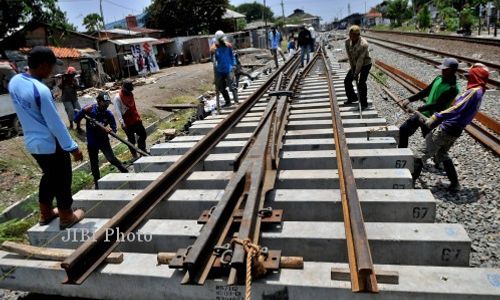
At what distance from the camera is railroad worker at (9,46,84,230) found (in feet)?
11.3

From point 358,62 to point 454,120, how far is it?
311 centimetres

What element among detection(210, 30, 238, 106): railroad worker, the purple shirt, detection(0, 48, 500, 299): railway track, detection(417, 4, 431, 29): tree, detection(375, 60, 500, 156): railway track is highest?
detection(417, 4, 431, 29): tree

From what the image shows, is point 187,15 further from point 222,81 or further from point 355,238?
point 355,238

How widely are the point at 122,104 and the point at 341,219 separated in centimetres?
487

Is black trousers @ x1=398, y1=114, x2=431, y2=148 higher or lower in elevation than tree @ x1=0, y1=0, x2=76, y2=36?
lower

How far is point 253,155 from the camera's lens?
442 cm

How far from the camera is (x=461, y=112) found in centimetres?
464

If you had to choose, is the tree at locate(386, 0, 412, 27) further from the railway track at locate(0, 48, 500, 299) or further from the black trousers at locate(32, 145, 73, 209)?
the black trousers at locate(32, 145, 73, 209)

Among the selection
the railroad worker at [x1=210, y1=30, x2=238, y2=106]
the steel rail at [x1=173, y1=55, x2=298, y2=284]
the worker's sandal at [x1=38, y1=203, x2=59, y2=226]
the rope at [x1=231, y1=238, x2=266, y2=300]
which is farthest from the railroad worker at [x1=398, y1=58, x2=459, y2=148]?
the railroad worker at [x1=210, y1=30, x2=238, y2=106]

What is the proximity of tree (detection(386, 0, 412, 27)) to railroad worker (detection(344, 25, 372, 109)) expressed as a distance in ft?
228

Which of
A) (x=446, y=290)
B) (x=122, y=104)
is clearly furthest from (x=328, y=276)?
(x=122, y=104)

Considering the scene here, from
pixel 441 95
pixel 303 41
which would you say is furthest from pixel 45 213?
pixel 303 41

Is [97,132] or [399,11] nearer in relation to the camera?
[97,132]

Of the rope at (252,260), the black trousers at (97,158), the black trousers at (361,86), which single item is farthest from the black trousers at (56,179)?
the black trousers at (361,86)
